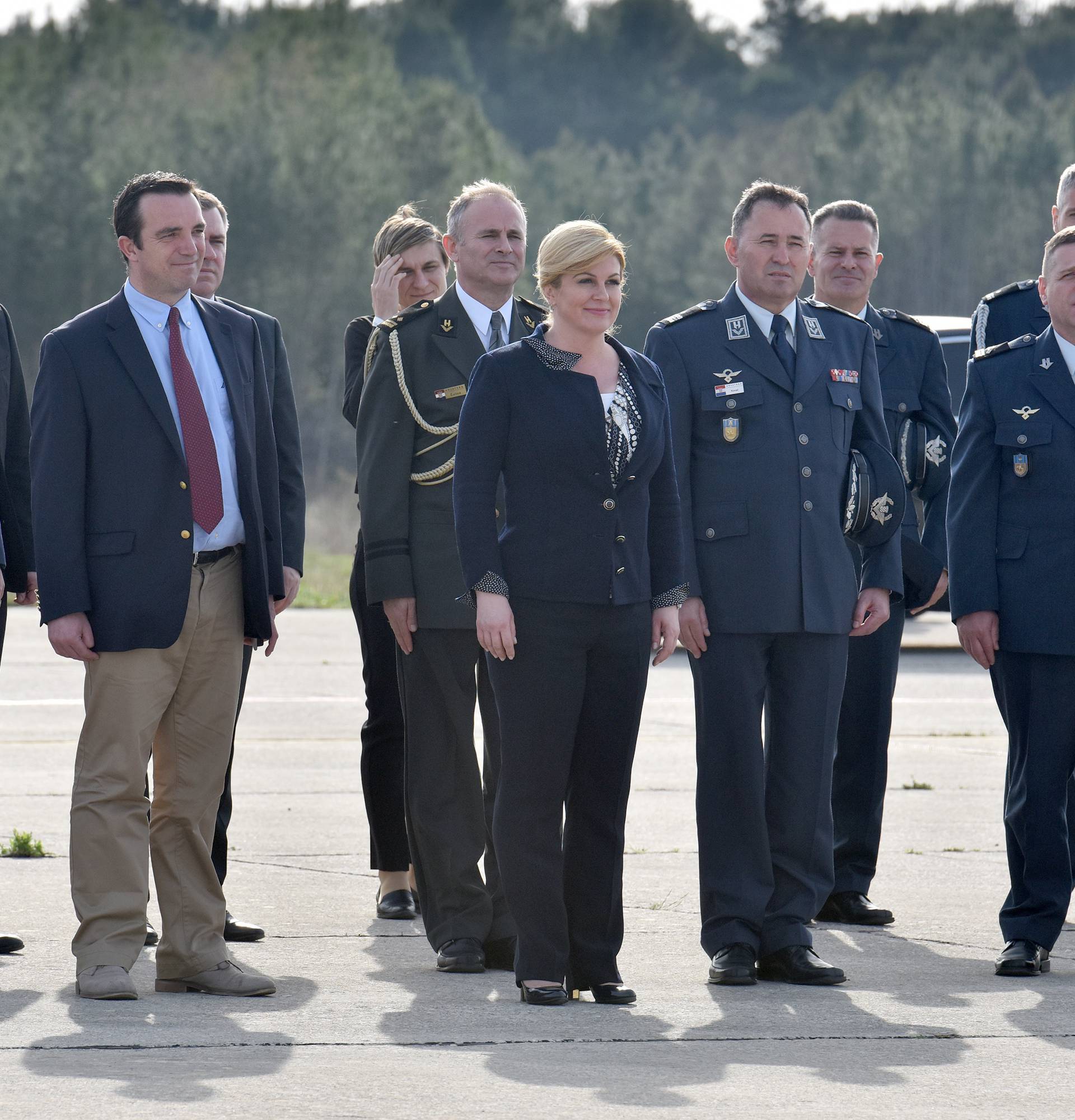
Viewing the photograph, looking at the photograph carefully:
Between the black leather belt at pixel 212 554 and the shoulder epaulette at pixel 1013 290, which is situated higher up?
the shoulder epaulette at pixel 1013 290

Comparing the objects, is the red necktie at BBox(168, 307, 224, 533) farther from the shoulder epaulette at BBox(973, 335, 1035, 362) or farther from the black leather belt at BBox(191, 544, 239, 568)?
the shoulder epaulette at BBox(973, 335, 1035, 362)

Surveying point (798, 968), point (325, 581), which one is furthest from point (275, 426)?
point (325, 581)

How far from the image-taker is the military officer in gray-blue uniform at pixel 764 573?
211 inches

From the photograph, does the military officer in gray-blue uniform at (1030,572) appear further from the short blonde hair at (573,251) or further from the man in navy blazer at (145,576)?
the man in navy blazer at (145,576)

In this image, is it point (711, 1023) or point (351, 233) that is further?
point (351, 233)

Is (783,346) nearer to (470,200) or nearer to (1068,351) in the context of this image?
(1068,351)

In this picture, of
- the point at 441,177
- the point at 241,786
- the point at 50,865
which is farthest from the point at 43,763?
the point at 441,177

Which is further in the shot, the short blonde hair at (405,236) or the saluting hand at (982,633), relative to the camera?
the short blonde hair at (405,236)

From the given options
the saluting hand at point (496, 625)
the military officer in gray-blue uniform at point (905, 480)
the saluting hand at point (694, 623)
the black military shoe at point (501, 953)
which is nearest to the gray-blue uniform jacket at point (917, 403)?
the military officer in gray-blue uniform at point (905, 480)

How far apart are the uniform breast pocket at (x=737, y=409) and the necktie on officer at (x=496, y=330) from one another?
68 cm

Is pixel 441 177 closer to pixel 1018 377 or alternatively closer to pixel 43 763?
pixel 43 763

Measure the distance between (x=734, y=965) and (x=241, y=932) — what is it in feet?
5.05

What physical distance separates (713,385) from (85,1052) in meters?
2.52

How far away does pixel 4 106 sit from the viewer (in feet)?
178
